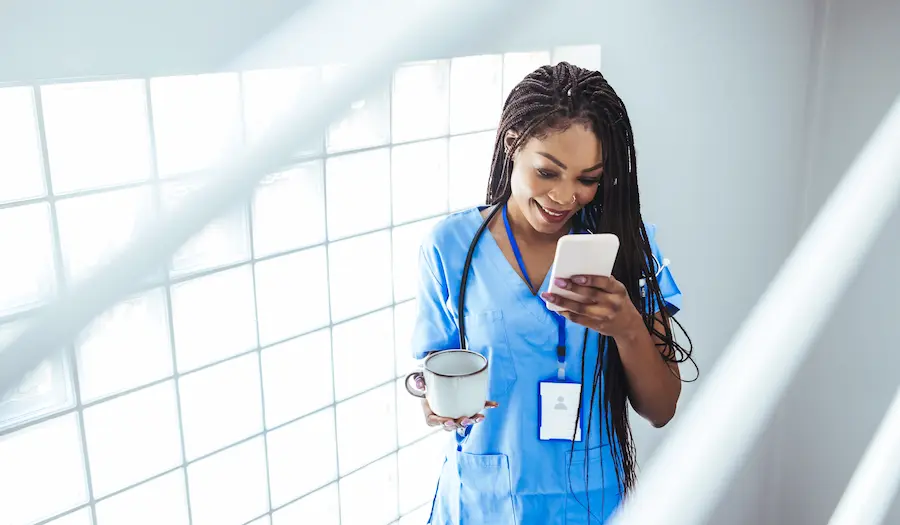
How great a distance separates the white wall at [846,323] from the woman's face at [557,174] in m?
1.69

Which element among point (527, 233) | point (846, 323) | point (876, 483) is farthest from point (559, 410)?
point (846, 323)

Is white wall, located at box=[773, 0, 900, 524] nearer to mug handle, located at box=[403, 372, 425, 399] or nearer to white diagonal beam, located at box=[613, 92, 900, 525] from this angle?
mug handle, located at box=[403, 372, 425, 399]

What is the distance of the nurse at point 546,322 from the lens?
1.29 metres

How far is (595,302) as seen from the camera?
1183mm

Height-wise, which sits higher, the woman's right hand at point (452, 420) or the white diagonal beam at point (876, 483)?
the white diagonal beam at point (876, 483)

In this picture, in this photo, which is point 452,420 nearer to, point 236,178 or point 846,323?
point 236,178

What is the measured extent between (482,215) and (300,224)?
0.50m

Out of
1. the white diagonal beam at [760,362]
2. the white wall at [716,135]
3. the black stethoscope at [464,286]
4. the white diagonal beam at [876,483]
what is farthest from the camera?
the white wall at [716,135]

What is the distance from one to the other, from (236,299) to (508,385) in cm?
65

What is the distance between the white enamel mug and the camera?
48.4 inches

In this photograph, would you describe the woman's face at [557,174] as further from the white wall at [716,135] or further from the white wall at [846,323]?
the white wall at [846,323]

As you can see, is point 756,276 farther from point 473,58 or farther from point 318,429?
point 318,429

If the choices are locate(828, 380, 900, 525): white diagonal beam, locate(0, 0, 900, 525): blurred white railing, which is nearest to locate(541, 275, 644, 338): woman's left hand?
locate(828, 380, 900, 525): white diagonal beam

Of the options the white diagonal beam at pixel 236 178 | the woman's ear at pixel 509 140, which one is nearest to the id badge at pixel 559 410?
the woman's ear at pixel 509 140
